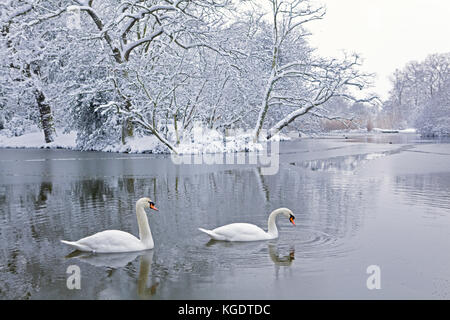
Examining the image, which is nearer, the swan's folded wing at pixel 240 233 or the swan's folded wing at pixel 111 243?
the swan's folded wing at pixel 111 243

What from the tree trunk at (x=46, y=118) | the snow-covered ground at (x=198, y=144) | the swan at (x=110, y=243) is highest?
the tree trunk at (x=46, y=118)

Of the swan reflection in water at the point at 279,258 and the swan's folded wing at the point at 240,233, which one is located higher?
the swan's folded wing at the point at 240,233

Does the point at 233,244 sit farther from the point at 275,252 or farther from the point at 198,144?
the point at 198,144

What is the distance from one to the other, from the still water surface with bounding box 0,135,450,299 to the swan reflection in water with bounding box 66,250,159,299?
0.02 meters

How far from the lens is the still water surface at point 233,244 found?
552cm

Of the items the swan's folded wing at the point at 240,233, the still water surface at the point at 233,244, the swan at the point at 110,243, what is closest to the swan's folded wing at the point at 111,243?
the swan at the point at 110,243

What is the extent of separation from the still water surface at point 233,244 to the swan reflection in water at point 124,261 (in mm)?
17

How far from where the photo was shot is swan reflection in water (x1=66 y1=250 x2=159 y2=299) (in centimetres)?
551

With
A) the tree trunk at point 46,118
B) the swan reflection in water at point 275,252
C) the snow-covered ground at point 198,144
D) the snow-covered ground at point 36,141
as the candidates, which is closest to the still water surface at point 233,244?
the swan reflection in water at point 275,252

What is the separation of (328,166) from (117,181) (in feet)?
31.7

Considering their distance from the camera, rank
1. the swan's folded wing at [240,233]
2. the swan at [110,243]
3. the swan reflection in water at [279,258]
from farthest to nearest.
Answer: the swan's folded wing at [240,233] → the swan at [110,243] → the swan reflection in water at [279,258]

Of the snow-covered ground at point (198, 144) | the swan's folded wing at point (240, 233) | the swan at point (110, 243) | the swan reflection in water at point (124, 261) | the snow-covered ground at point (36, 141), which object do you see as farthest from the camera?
the snow-covered ground at point (36, 141)

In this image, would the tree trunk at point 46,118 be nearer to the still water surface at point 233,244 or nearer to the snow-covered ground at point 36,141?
the snow-covered ground at point 36,141
